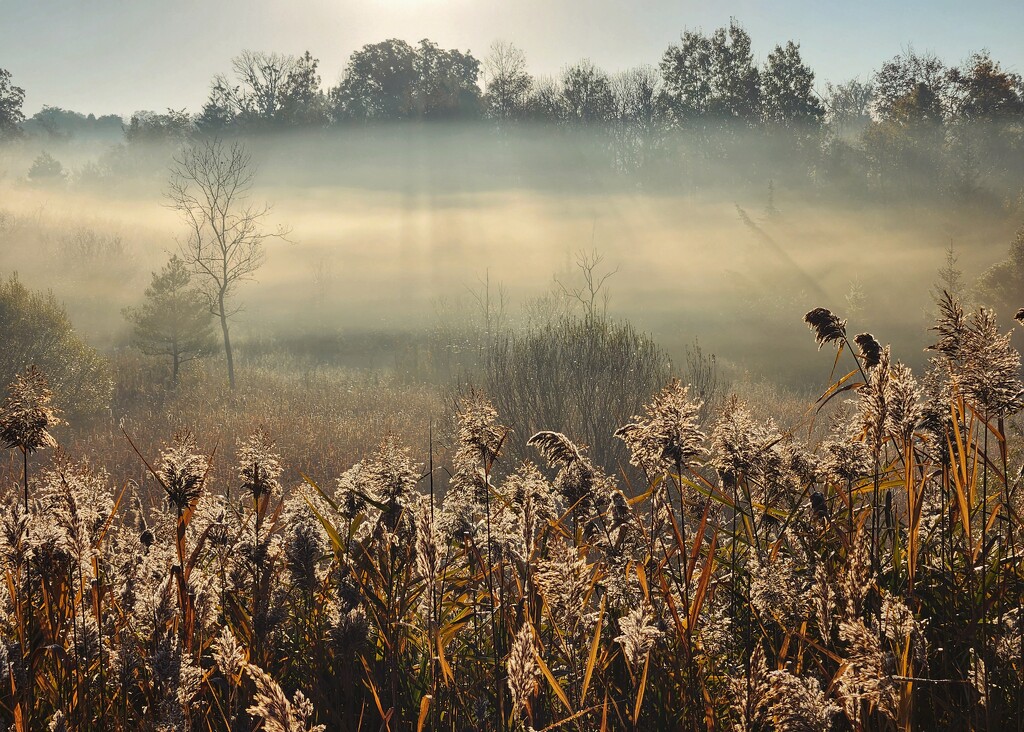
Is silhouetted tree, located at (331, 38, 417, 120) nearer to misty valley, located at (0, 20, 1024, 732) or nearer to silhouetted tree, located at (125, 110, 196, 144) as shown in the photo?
misty valley, located at (0, 20, 1024, 732)

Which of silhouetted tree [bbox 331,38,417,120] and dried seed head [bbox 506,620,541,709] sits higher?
silhouetted tree [bbox 331,38,417,120]

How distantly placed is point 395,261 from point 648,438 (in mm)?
58695

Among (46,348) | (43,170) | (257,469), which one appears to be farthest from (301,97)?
(257,469)

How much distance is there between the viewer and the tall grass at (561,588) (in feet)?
5.28

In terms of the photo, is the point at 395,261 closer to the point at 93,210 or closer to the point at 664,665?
the point at 93,210

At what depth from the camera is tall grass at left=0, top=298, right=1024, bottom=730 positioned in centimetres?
161

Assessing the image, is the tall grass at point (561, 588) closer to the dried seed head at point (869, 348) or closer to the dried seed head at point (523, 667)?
the dried seed head at point (869, 348)

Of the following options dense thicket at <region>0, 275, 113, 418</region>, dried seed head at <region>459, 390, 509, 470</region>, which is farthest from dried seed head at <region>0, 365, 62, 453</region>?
dense thicket at <region>0, 275, 113, 418</region>

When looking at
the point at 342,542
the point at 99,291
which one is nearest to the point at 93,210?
the point at 99,291

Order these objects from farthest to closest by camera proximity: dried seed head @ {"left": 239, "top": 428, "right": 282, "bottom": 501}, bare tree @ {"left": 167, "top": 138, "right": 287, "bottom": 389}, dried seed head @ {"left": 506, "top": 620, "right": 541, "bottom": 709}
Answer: bare tree @ {"left": 167, "top": 138, "right": 287, "bottom": 389} → dried seed head @ {"left": 239, "top": 428, "right": 282, "bottom": 501} → dried seed head @ {"left": 506, "top": 620, "right": 541, "bottom": 709}

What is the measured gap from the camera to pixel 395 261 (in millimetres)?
59250

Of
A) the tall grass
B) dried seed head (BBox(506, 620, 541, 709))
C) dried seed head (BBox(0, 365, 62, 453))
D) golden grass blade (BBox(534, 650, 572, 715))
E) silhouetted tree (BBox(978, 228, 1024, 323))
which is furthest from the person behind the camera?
silhouetted tree (BBox(978, 228, 1024, 323))

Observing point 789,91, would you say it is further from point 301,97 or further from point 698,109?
point 301,97

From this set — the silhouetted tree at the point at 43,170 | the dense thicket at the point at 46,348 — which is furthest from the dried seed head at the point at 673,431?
the silhouetted tree at the point at 43,170
